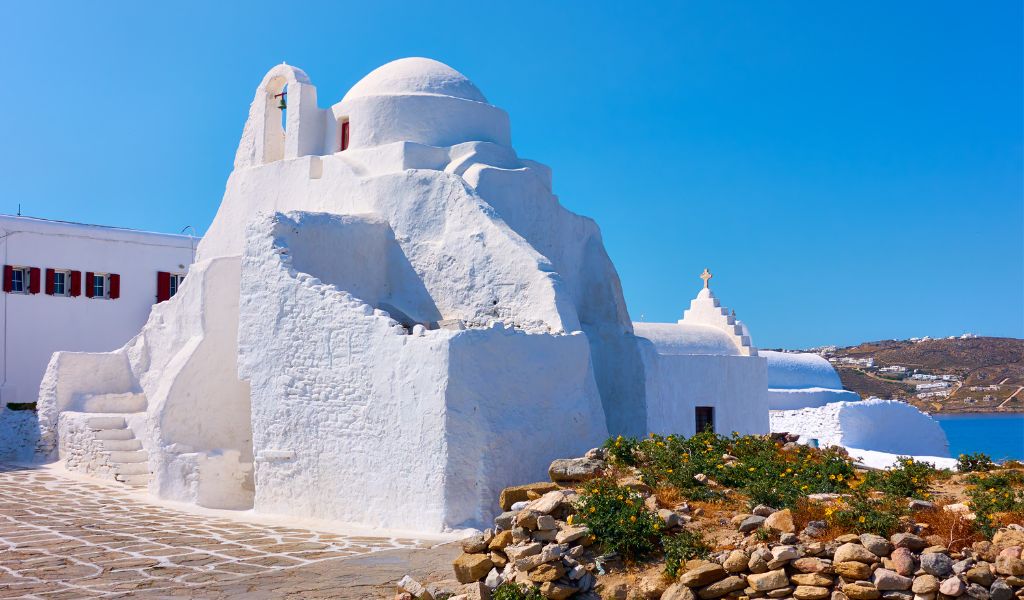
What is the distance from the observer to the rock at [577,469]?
9625mm

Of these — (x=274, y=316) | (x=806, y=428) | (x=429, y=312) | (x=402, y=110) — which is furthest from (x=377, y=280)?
(x=806, y=428)

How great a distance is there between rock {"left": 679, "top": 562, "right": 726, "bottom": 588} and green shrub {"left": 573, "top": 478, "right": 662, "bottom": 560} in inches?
26.1

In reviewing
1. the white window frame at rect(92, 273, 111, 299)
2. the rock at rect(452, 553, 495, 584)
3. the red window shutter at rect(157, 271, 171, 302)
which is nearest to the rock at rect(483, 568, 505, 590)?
the rock at rect(452, 553, 495, 584)

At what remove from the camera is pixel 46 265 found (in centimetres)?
2441

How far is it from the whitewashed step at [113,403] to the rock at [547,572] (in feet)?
43.2

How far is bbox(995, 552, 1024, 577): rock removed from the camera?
6.26 m

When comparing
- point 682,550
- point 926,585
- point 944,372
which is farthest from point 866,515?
point 944,372

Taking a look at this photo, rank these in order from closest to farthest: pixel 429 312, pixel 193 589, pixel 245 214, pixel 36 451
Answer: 1. pixel 193 589
2. pixel 429 312
3. pixel 245 214
4. pixel 36 451

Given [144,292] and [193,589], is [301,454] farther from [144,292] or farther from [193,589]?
[144,292]

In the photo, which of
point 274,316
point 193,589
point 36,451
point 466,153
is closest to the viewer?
point 193,589

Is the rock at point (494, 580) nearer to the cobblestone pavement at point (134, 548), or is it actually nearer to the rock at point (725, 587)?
the rock at point (725, 587)

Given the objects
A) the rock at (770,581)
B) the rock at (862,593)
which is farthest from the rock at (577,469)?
the rock at (862,593)

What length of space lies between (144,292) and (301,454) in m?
15.8

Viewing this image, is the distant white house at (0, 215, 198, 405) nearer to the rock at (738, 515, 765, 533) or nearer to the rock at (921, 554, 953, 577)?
the rock at (738, 515, 765, 533)
